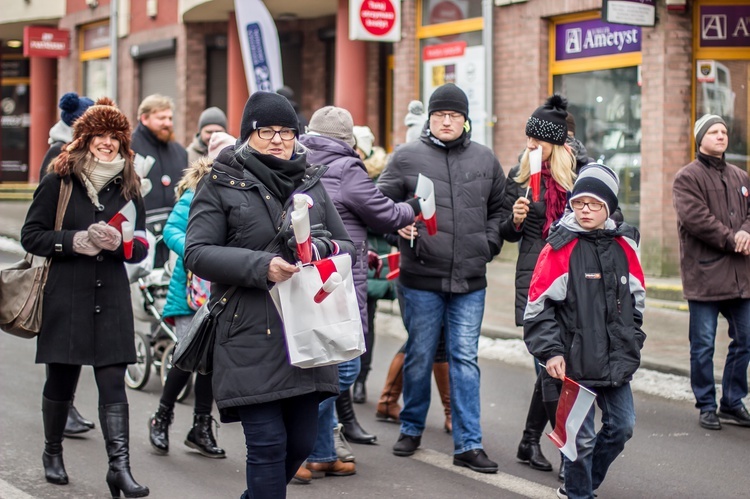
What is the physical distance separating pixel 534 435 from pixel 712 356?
1.69m

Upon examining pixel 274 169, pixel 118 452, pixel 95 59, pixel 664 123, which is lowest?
pixel 118 452

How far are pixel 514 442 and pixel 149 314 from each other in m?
Answer: 3.05

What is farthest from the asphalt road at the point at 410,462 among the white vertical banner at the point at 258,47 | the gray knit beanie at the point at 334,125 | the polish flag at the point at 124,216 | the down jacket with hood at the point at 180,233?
the white vertical banner at the point at 258,47

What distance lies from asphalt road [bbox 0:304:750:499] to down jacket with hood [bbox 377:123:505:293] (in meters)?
1.09

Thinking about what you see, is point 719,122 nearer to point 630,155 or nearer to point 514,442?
point 514,442

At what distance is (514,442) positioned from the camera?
7.48 meters

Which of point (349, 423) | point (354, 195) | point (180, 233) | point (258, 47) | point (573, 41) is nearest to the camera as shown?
point (354, 195)

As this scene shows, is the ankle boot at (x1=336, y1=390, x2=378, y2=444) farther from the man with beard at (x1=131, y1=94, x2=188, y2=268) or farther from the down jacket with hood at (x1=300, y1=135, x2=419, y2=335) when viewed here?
the man with beard at (x1=131, y1=94, x2=188, y2=268)

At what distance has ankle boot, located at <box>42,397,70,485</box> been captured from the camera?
249 inches

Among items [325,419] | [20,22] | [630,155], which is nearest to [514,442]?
[325,419]

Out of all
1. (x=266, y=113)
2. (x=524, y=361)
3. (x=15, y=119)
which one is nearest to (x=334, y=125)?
(x=266, y=113)

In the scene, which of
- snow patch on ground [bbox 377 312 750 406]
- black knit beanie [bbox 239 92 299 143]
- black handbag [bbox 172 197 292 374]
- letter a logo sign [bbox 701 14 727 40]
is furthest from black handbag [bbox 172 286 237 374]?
letter a logo sign [bbox 701 14 727 40]

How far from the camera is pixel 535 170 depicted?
654cm

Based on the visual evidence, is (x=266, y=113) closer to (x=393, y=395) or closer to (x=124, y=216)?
(x=124, y=216)
